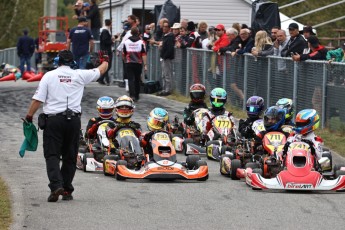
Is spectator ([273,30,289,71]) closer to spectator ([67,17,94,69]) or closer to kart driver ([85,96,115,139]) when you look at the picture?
kart driver ([85,96,115,139])

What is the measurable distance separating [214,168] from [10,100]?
41.1 feet

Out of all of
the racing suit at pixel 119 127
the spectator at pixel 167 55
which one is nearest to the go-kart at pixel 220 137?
the racing suit at pixel 119 127

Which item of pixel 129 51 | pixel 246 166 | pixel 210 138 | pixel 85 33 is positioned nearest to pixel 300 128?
pixel 246 166

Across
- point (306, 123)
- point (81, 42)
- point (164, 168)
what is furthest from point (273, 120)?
point (81, 42)

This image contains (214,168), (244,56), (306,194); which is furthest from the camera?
(244,56)

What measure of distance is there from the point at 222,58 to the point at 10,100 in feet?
19.1

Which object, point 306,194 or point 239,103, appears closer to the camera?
point 306,194

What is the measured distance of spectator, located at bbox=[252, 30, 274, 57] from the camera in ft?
77.5

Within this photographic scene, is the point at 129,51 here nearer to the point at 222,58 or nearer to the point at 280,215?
the point at 222,58

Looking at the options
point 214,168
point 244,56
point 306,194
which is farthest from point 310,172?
point 244,56

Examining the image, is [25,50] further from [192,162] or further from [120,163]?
[120,163]

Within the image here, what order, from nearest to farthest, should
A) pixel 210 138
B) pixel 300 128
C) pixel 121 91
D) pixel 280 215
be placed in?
pixel 280 215 < pixel 300 128 < pixel 210 138 < pixel 121 91

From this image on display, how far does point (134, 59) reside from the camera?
91.0 feet

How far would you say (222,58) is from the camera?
26.5 m
